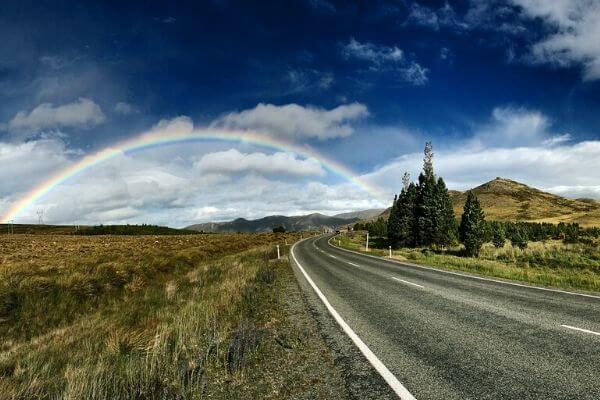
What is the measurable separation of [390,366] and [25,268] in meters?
18.7

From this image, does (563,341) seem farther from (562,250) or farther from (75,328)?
(562,250)

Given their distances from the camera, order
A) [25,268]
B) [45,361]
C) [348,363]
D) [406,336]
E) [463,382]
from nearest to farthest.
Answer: [463,382] < [348,363] < [406,336] < [45,361] < [25,268]

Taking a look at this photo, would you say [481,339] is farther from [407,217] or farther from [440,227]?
[407,217]

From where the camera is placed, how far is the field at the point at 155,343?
4.48 m

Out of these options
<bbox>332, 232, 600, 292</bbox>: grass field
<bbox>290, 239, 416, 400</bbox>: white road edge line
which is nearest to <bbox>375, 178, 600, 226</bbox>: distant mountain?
<bbox>332, 232, 600, 292</bbox>: grass field

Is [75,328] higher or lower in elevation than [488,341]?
lower

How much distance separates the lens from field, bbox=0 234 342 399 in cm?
448

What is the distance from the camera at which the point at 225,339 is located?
257 inches

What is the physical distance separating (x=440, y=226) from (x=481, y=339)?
45.3 m

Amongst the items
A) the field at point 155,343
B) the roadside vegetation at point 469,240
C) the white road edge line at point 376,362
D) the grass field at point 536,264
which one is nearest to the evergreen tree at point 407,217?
the roadside vegetation at point 469,240

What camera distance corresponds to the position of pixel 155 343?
6055 mm

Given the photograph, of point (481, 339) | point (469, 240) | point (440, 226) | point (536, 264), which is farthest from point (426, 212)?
point (481, 339)

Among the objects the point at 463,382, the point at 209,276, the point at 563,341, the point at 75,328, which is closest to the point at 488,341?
the point at 563,341

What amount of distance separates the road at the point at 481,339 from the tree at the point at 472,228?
29788 mm
